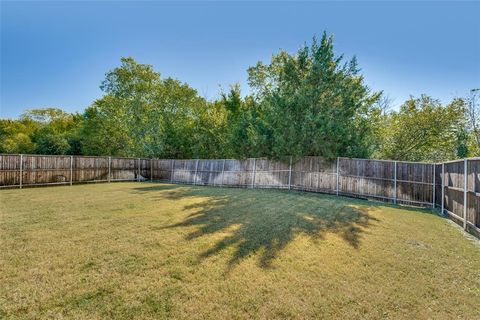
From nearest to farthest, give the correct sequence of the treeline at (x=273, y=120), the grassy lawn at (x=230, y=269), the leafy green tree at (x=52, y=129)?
the grassy lawn at (x=230, y=269), the treeline at (x=273, y=120), the leafy green tree at (x=52, y=129)

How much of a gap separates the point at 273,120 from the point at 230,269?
34.2 feet

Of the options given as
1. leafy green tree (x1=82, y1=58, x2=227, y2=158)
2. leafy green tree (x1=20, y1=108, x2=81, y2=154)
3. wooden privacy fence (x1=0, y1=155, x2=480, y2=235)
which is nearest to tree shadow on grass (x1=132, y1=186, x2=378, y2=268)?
wooden privacy fence (x1=0, y1=155, x2=480, y2=235)

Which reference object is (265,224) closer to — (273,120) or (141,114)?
(273,120)

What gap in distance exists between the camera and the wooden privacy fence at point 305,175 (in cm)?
565

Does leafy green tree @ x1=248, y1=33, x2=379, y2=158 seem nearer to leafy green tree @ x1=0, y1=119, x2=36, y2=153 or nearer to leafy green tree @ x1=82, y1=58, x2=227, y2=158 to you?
leafy green tree @ x1=82, y1=58, x2=227, y2=158

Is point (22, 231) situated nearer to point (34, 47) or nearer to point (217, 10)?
point (217, 10)

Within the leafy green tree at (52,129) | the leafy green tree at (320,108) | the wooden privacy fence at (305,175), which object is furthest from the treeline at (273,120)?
the wooden privacy fence at (305,175)

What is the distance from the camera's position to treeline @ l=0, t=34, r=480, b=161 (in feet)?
36.7

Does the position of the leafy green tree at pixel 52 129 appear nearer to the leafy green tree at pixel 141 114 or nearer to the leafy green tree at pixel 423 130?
the leafy green tree at pixel 141 114

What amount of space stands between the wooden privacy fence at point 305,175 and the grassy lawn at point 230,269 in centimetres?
161

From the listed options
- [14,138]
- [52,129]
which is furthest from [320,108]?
[14,138]

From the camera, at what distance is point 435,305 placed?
7.17ft

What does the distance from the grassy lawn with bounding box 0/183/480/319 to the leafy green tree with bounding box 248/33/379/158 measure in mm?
6327

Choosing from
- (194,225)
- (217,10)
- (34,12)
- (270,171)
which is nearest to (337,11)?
(217,10)
